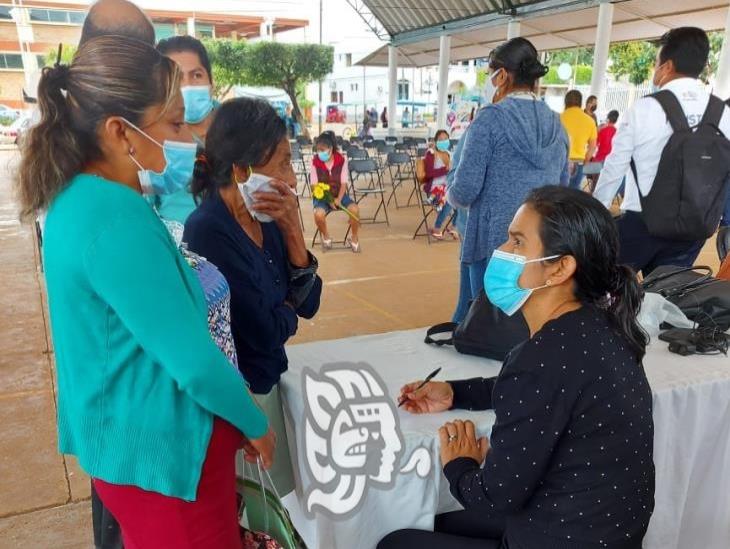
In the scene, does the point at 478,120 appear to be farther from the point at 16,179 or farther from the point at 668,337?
the point at 16,179

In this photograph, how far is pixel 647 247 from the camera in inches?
108

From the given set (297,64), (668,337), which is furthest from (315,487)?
(297,64)

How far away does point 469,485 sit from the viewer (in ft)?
4.02

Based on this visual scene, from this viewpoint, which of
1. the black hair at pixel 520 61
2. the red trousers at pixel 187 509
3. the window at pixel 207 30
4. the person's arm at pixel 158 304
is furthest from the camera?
the window at pixel 207 30

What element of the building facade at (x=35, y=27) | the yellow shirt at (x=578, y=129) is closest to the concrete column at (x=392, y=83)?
the yellow shirt at (x=578, y=129)

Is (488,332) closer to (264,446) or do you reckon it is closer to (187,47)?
(264,446)

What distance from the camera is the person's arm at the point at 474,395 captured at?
4.97ft

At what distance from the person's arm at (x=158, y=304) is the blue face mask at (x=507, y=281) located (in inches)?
26.4

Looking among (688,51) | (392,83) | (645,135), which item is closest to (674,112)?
(645,135)

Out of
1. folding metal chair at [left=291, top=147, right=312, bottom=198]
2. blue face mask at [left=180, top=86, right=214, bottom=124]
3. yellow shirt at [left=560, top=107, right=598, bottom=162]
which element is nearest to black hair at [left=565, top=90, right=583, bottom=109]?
yellow shirt at [left=560, top=107, right=598, bottom=162]

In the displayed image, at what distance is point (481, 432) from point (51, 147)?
115 cm

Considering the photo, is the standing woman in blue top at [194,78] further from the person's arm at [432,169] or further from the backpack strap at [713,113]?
the person's arm at [432,169]

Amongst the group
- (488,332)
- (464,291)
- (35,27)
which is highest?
(35,27)

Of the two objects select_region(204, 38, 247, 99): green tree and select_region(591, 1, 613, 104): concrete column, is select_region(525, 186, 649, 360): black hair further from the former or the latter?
select_region(204, 38, 247, 99): green tree
